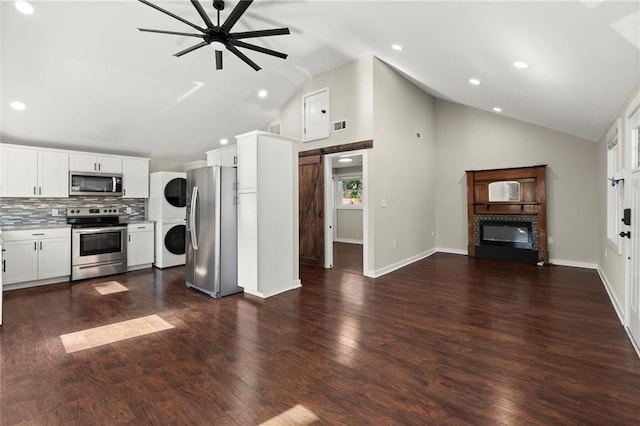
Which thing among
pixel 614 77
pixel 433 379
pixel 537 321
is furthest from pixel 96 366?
pixel 614 77

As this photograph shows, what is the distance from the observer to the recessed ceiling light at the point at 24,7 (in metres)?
3.09

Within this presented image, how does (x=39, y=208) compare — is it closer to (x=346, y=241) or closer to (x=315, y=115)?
(x=315, y=115)

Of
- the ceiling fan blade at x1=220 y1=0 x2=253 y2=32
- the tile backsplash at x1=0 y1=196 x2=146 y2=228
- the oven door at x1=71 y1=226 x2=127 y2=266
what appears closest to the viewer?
the ceiling fan blade at x1=220 y1=0 x2=253 y2=32

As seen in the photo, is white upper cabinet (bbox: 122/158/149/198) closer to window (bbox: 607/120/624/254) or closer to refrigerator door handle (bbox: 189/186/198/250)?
refrigerator door handle (bbox: 189/186/198/250)

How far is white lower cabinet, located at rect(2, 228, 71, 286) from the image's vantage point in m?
4.36

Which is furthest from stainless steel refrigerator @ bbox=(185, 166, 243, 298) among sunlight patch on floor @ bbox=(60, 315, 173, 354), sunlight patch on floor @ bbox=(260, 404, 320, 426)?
sunlight patch on floor @ bbox=(260, 404, 320, 426)

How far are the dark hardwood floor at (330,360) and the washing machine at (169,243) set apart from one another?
66.1 inches

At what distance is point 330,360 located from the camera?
246 centimetres

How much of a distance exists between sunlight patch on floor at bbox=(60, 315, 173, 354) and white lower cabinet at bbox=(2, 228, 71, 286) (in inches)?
95.0

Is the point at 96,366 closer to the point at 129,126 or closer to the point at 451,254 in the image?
the point at 129,126

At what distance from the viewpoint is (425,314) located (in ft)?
11.3

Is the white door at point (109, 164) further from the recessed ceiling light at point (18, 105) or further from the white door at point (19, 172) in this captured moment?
the recessed ceiling light at point (18, 105)

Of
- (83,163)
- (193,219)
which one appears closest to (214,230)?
(193,219)

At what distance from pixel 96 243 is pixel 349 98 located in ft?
16.3
